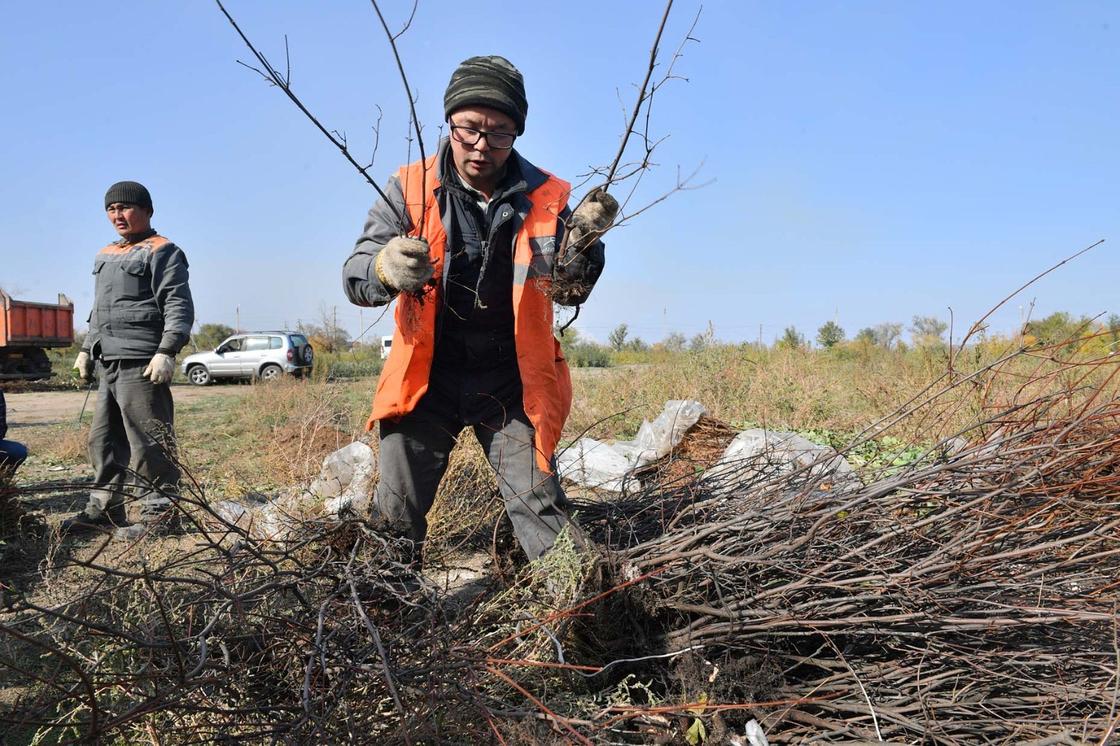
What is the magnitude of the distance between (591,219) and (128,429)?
10.8 ft

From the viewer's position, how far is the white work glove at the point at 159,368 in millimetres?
4125

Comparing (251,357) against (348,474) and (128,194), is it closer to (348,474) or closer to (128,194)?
(128,194)

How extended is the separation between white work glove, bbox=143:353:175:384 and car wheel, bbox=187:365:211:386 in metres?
16.5

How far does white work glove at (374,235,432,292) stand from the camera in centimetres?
214

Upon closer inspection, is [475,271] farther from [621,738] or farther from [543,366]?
[621,738]

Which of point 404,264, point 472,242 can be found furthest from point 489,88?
point 404,264

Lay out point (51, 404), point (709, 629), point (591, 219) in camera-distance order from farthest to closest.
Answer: point (51, 404) < point (591, 219) < point (709, 629)

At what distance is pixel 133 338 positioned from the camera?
14.0ft

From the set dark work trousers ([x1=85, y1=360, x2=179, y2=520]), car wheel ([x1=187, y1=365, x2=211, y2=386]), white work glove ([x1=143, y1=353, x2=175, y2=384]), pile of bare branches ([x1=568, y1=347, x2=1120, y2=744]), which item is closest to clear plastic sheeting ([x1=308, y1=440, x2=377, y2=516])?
dark work trousers ([x1=85, y1=360, x2=179, y2=520])

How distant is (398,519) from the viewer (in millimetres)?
2518

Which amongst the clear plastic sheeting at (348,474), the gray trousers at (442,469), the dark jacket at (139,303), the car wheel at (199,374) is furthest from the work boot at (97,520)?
the car wheel at (199,374)

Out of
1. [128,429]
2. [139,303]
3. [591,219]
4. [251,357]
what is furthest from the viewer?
[251,357]

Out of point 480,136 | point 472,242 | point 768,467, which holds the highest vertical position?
point 480,136

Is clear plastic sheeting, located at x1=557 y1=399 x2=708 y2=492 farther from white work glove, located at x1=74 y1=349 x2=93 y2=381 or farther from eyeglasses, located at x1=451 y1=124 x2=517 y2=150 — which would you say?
white work glove, located at x1=74 y1=349 x2=93 y2=381
